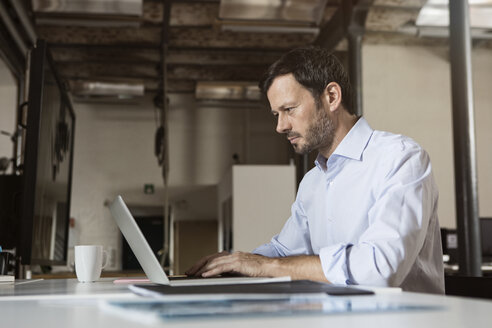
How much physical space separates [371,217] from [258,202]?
4.91 meters

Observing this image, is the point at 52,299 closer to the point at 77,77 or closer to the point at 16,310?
the point at 16,310

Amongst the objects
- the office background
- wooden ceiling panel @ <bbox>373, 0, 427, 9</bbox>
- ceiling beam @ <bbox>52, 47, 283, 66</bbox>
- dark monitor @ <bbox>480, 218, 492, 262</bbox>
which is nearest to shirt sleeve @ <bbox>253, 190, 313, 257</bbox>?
dark monitor @ <bbox>480, 218, 492, 262</bbox>

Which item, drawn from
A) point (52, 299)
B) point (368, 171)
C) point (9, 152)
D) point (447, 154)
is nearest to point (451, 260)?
point (447, 154)

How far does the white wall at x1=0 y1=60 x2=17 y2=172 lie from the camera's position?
729 centimetres

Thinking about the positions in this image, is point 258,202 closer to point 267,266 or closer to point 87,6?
point 87,6

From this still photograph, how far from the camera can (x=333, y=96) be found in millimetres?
1979

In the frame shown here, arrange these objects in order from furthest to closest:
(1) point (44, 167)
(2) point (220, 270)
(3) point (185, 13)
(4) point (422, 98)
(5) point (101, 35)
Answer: (5) point (101, 35) → (4) point (422, 98) → (3) point (185, 13) → (1) point (44, 167) → (2) point (220, 270)

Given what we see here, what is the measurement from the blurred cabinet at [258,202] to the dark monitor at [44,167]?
2733mm

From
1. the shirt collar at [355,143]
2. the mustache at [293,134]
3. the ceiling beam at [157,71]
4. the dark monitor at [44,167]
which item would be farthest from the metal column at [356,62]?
the shirt collar at [355,143]

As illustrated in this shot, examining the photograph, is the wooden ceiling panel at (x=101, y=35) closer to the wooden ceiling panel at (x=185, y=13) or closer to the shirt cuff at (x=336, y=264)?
the wooden ceiling panel at (x=185, y=13)

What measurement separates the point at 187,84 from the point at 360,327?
26.9 feet

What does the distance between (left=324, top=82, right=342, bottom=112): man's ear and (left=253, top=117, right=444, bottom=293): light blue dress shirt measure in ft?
0.57

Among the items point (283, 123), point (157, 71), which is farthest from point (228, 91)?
point (283, 123)

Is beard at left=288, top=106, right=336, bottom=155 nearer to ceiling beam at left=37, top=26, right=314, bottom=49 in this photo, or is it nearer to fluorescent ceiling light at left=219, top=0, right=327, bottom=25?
fluorescent ceiling light at left=219, top=0, right=327, bottom=25
